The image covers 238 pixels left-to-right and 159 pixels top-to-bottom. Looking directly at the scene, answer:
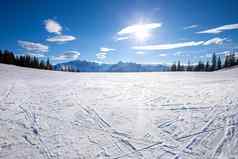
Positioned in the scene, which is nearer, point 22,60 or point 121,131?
point 121,131

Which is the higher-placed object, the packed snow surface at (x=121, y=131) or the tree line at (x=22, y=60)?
the tree line at (x=22, y=60)

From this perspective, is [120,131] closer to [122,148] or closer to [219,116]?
[122,148]

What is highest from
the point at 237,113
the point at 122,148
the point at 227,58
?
the point at 227,58

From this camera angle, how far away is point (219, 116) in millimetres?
5195

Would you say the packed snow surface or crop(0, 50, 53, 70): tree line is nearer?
the packed snow surface

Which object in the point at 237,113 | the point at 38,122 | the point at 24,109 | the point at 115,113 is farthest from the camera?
the point at 24,109

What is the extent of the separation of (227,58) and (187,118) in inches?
3503

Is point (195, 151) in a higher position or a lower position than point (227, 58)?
lower

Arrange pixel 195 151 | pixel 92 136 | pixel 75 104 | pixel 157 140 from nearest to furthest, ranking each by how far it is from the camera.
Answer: pixel 195 151 → pixel 157 140 → pixel 92 136 → pixel 75 104

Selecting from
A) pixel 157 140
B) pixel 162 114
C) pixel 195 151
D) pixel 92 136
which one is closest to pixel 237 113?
pixel 162 114

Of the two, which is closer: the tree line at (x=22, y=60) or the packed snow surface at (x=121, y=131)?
the packed snow surface at (x=121, y=131)

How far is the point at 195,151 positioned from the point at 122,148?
1.80 metres

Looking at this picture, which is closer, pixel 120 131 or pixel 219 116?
pixel 120 131

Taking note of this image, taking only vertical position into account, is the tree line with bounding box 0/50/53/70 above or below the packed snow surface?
above
